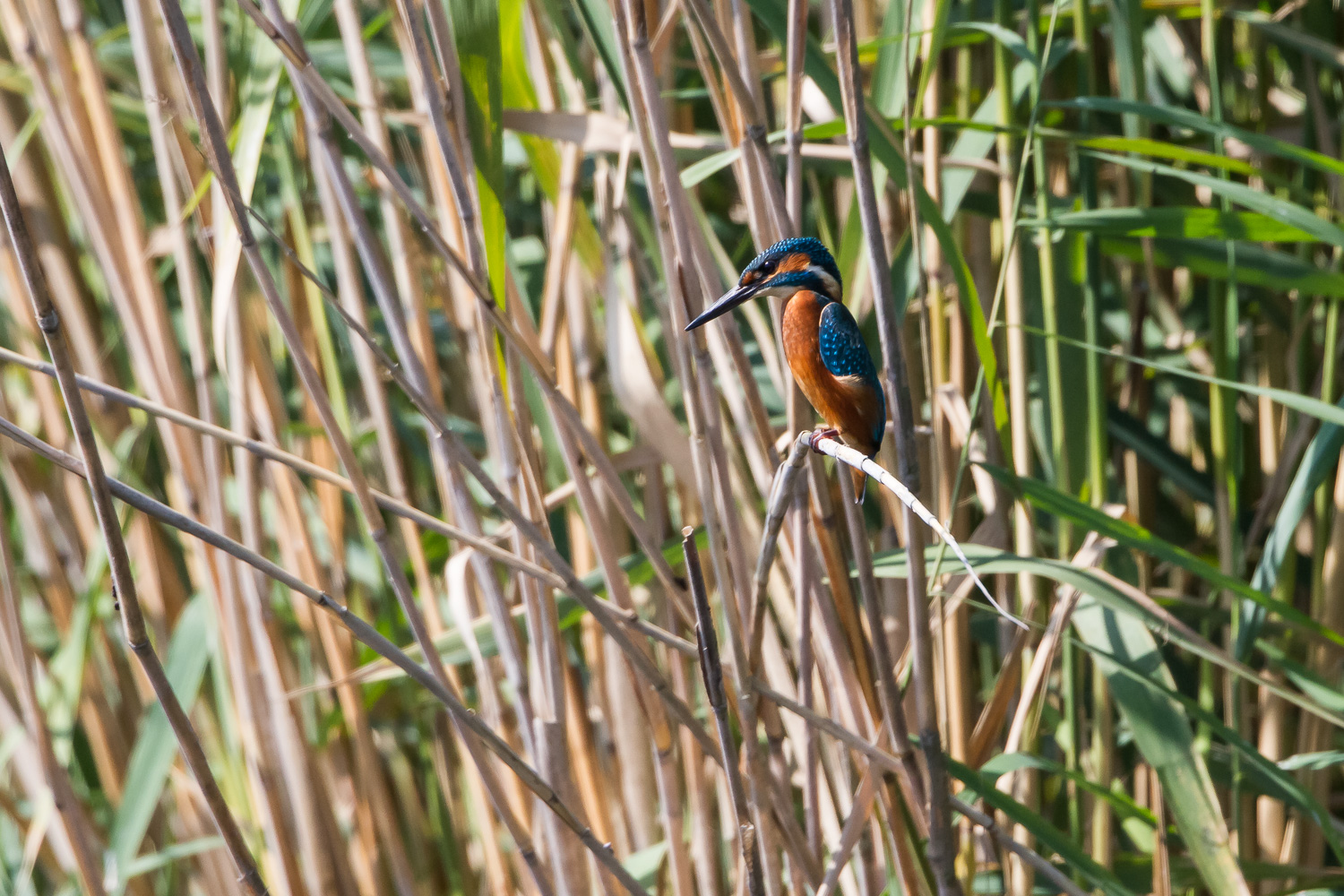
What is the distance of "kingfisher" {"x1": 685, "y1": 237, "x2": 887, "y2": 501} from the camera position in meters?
0.73

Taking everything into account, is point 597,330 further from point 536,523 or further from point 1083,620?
point 1083,620

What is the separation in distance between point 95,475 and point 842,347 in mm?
491

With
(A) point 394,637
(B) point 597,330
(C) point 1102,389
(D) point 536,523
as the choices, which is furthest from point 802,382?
(A) point 394,637

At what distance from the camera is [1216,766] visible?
4.05 ft

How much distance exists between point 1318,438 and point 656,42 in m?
0.76

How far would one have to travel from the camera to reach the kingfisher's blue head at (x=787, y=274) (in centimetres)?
73

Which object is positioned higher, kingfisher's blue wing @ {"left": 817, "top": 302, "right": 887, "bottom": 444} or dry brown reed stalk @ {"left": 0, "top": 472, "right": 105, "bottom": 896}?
kingfisher's blue wing @ {"left": 817, "top": 302, "right": 887, "bottom": 444}

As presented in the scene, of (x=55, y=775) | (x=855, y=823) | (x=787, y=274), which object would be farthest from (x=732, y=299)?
(x=55, y=775)

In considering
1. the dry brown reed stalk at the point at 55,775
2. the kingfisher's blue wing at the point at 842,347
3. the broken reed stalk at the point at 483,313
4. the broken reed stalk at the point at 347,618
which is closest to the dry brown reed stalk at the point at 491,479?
the broken reed stalk at the point at 483,313

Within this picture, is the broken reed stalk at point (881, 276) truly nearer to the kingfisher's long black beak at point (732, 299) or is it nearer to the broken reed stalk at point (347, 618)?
the kingfisher's long black beak at point (732, 299)

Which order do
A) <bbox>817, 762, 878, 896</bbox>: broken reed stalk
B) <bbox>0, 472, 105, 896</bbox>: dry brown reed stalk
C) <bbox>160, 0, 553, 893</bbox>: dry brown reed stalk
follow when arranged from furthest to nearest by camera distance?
<bbox>0, 472, 105, 896</bbox>: dry brown reed stalk, <bbox>817, 762, 878, 896</bbox>: broken reed stalk, <bbox>160, 0, 553, 893</bbox>: dry brown reed stalk

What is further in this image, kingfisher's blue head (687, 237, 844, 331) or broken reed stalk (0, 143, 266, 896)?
kingfisher's blue head (687, 237, 844, 331)

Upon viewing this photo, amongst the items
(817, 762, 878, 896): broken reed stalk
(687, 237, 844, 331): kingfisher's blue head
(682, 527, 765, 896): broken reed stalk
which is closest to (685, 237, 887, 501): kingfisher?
(687, 237, 844, 331): kingfisher's blue head

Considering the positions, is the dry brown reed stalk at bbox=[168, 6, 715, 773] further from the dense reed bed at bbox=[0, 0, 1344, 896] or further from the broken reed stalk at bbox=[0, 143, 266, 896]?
the broken reed stalk at bbox=[0, 143, 266, 896]
